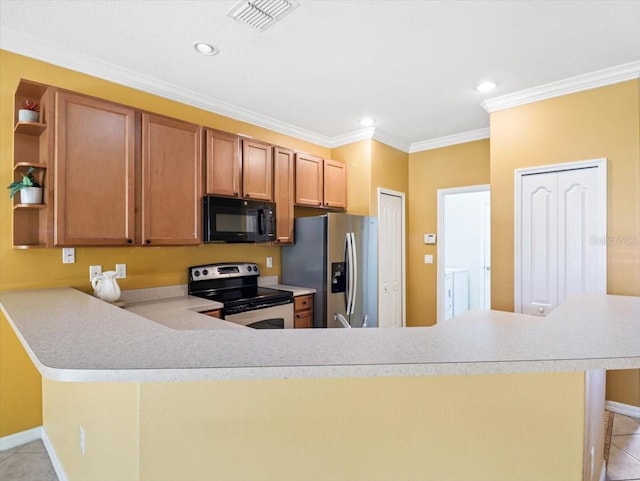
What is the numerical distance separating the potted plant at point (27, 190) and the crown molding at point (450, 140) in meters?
4.10

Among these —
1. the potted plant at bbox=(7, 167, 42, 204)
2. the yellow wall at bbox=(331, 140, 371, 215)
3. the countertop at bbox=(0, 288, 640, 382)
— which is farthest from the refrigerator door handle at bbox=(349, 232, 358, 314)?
the potted plant at bbox=(7, 167, 42, 204)

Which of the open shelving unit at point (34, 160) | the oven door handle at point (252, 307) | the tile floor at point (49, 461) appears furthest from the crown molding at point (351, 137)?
the tile floor at point (49, 461)

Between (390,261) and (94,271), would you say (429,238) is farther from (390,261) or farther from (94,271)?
(94,271)

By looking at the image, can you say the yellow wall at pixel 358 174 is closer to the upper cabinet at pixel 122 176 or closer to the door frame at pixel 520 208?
the door frame at pixel 520 208

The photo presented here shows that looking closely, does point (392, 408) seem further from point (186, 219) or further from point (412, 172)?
point (412, 172)

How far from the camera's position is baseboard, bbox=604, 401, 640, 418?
2.59 m

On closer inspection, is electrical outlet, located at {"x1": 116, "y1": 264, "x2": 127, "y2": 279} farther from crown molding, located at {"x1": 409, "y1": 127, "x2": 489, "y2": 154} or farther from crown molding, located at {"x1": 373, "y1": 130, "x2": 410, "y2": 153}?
crown molding, located at {"x1": 409, "y1": 127, "x2": 489, "y2": 154}

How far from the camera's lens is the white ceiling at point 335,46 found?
1.98 meters

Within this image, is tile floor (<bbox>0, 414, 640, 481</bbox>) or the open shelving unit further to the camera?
the open shelving unit

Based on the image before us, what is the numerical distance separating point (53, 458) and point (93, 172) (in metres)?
1.81

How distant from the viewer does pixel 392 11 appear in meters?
1.99

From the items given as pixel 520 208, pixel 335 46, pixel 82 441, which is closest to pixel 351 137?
pixel 335 46

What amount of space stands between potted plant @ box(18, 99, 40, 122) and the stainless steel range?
1531mm

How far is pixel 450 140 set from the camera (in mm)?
4336
